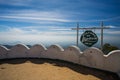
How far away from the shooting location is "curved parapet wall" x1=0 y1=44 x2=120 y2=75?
10180 mm

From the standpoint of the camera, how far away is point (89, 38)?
12305 millimetres

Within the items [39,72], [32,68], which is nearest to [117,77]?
[39,72]

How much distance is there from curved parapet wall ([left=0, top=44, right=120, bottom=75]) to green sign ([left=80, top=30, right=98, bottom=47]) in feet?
2.68

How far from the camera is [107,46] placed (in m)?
13.5

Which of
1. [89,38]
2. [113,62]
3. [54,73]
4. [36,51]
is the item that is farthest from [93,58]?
[36,51]

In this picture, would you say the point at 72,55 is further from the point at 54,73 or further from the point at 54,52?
the point at 54,73

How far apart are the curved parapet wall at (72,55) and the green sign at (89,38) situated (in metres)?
0.82

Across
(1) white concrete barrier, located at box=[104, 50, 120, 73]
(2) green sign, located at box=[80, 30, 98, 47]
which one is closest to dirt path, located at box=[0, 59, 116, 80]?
(1) white concrete barrier, located at box=[104, 50, 120, 73]

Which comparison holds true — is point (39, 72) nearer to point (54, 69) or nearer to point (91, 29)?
point (54, 69)

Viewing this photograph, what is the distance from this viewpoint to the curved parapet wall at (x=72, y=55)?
33.4 ft

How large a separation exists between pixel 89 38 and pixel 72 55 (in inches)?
70.8

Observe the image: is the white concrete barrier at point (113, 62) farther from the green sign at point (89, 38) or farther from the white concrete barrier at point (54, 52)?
the white concrete barrier at point (54, 52)

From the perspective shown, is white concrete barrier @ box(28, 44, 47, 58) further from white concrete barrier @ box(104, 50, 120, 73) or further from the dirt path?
white concrete barrier @ box(104, 50, 120, 73)

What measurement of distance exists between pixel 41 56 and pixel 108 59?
6281 mm
